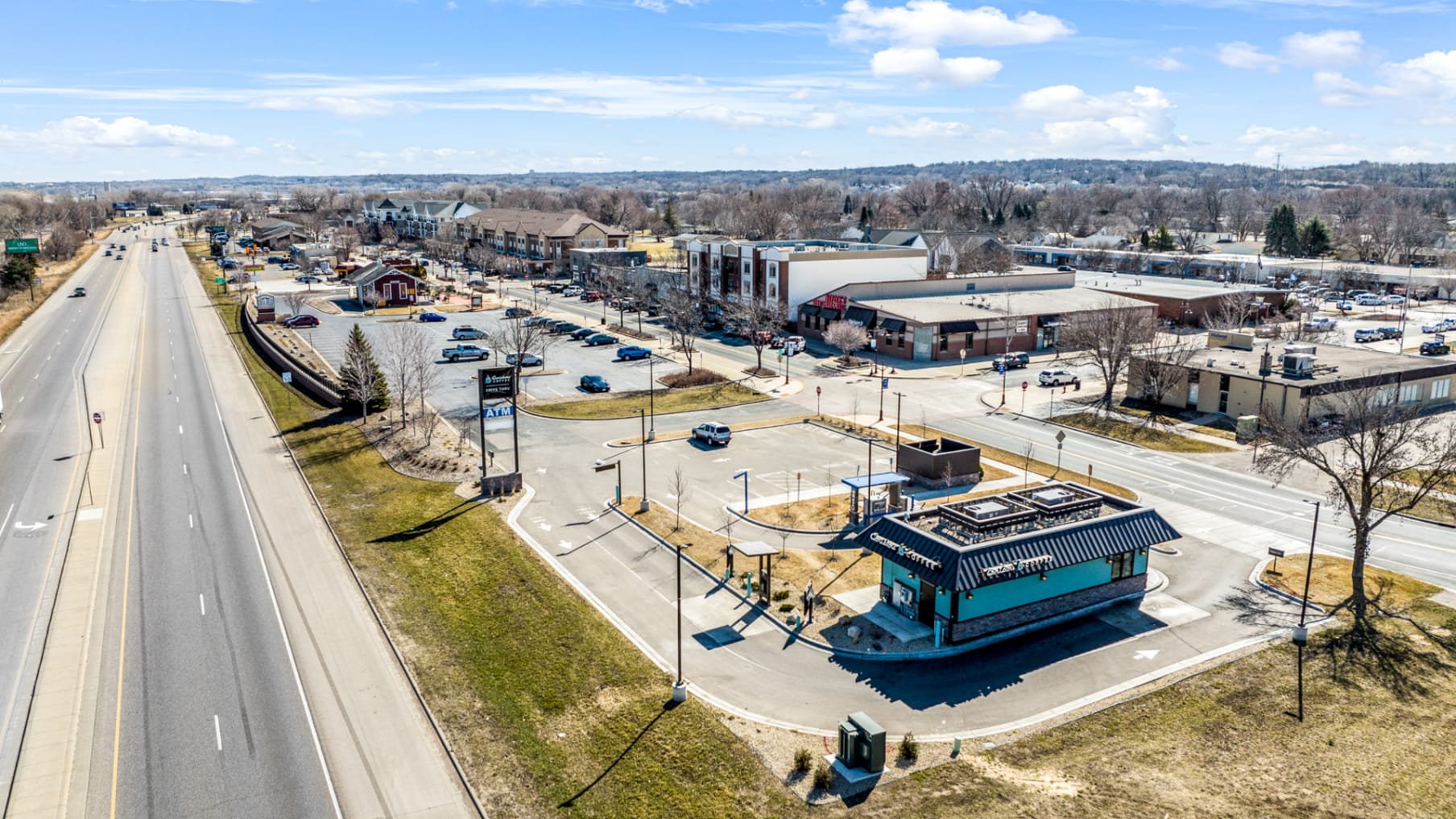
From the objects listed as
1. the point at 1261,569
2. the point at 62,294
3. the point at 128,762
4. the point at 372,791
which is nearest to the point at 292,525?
the point at 128,762

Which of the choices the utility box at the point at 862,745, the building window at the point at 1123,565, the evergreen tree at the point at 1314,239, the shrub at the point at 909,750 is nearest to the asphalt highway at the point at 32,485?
the utility box at the point at 862,745

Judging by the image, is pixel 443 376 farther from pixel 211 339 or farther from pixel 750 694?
pixel 750 694

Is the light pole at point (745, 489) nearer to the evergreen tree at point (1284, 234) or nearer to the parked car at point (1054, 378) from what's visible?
the parked car at point (1054, 378)

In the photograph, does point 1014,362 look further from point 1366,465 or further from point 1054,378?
point 1366,465

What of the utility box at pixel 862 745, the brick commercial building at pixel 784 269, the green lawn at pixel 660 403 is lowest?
the utility box at pixel 862 745

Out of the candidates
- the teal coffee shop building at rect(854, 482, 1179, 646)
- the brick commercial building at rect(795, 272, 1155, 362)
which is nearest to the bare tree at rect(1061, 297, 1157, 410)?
the brick commercial building at rect(795, 272, 1155, 362)

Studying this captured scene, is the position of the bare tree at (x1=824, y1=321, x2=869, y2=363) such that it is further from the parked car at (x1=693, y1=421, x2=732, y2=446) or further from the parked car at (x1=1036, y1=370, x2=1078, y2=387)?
the parked car at (x1=693, y1=421, x2=732, y2=446)
